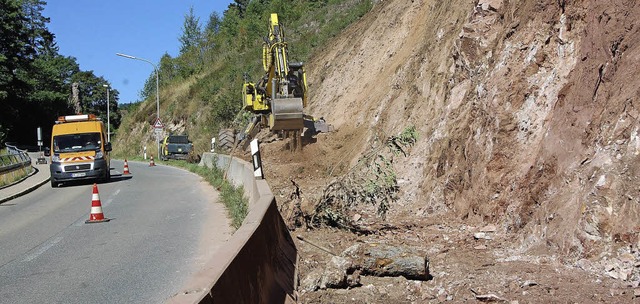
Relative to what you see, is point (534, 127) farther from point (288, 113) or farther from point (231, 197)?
point (288, 113)

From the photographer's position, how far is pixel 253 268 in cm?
558

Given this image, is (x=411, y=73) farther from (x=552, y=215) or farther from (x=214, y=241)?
(x=552, y=215)

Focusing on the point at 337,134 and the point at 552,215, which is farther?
the point at 337,134

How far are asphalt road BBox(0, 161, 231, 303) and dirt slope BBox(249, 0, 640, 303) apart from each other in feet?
5.64

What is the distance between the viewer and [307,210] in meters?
12.2

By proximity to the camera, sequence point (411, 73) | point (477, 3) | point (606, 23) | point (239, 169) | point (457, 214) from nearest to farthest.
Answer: point (606, 23) < point (457, 214) < point (477, 3) < point (239, 169) < point (411, 73)

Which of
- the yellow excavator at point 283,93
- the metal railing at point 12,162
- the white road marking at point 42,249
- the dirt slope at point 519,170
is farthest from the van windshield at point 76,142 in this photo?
the white road marking at point 42,249

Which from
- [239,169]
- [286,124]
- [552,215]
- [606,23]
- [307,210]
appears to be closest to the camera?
[552,215]

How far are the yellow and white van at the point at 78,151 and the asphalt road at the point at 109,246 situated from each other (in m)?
4.29

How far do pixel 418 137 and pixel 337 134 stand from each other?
886 cm

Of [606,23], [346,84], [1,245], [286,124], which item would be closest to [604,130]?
[606,23]

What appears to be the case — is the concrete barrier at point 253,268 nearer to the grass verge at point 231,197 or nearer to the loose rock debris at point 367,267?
the loose rock debris at point 367,267

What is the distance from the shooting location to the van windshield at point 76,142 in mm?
23766

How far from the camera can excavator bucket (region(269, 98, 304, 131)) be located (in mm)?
21344
